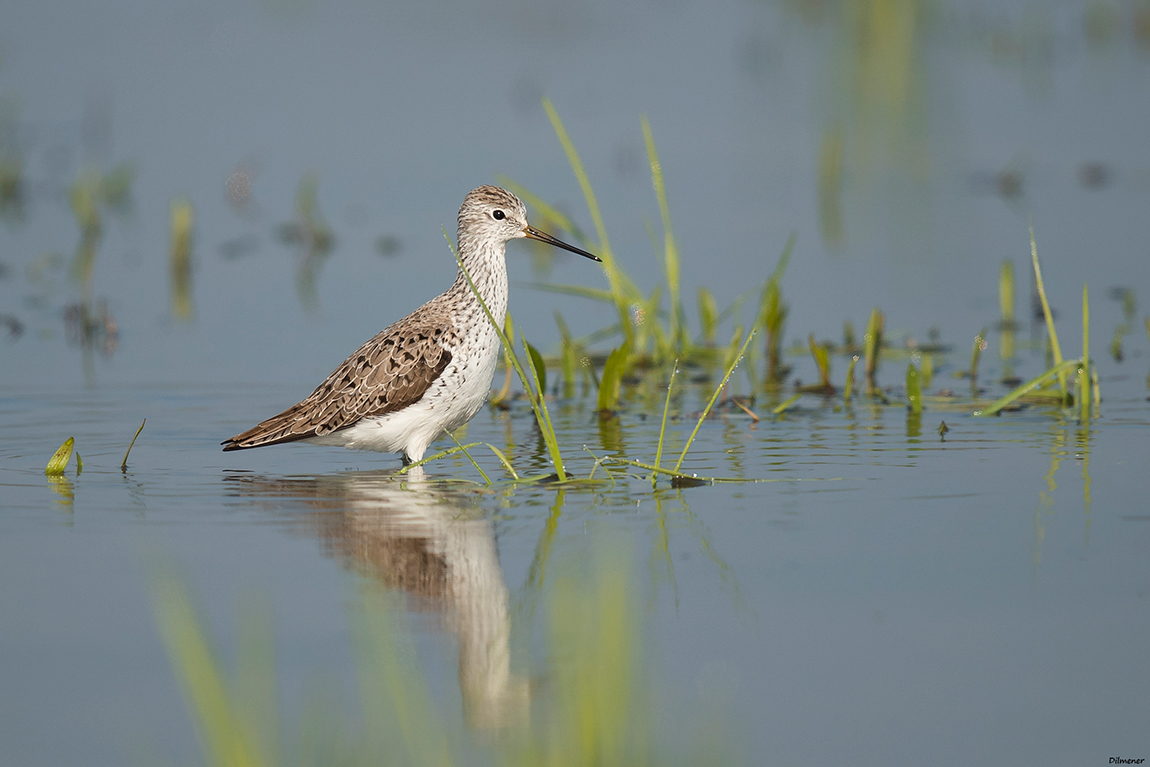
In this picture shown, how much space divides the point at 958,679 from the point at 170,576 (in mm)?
3254

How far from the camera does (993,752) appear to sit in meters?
4.74

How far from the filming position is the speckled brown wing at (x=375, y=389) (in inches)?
350

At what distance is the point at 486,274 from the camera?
31.3 ft

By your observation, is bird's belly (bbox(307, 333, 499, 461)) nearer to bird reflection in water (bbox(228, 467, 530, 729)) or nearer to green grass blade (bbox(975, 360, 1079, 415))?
bird reflection in water (bbox(228, 467, 530, 729))

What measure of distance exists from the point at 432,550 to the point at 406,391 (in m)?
2.25

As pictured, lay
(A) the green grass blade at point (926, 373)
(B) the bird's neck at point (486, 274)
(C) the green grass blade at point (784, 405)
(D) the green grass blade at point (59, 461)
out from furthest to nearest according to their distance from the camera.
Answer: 1. (A) the green grass blade at point (926, 373)
2. (B) the bird's neck at point (486, 274)
3. (C) the green grass blade at point (784, 405)
4. (D) the green grass blade at point (59, 461)

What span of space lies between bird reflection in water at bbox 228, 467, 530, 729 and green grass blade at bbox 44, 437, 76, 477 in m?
0.88

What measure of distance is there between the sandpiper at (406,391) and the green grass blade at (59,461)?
98 centimetres

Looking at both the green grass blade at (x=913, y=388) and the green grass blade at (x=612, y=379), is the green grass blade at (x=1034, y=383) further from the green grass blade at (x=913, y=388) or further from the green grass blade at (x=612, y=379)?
the green grass blade at (x=612, y=379)

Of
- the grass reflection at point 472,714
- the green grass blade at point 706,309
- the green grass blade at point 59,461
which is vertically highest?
the green grass blade at point 706,309

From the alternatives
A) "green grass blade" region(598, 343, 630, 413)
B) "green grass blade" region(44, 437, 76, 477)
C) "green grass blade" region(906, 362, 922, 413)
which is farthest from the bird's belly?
"green grass blade" region(906, 362, 922, 413)

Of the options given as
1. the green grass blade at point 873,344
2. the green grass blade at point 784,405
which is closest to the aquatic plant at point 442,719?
the green grass blade at point 784,405

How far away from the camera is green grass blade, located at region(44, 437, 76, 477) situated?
8.21 meters

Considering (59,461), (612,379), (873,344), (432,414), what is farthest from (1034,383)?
(59,461)
